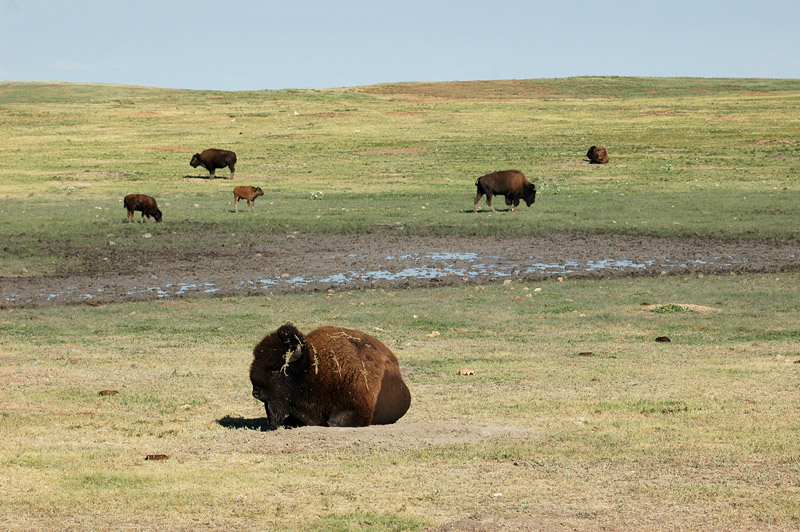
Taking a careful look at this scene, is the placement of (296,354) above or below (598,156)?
above

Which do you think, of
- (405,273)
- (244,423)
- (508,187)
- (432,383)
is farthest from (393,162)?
(244,423)

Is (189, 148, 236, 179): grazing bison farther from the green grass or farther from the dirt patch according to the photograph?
the dirt patch

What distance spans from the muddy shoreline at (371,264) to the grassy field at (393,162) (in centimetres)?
155

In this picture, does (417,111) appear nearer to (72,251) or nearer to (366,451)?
(72,251)

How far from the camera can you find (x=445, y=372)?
12.4 meters

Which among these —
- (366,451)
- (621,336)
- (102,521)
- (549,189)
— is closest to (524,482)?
(366,451)

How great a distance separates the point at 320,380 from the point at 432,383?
298 centimetres

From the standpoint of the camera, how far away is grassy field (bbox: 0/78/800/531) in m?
6.95

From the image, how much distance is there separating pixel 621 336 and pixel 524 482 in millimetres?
8429

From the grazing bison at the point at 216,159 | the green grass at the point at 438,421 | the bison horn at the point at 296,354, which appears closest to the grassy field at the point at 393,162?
the grazing bison at the point at 216,159

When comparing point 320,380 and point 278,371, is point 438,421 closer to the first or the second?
point 320,380

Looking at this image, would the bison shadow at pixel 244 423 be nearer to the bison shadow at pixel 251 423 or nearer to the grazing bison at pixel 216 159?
the bison shadow at pixel 251 423

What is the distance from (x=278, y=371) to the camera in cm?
888

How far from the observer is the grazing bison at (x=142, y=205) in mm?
30875
